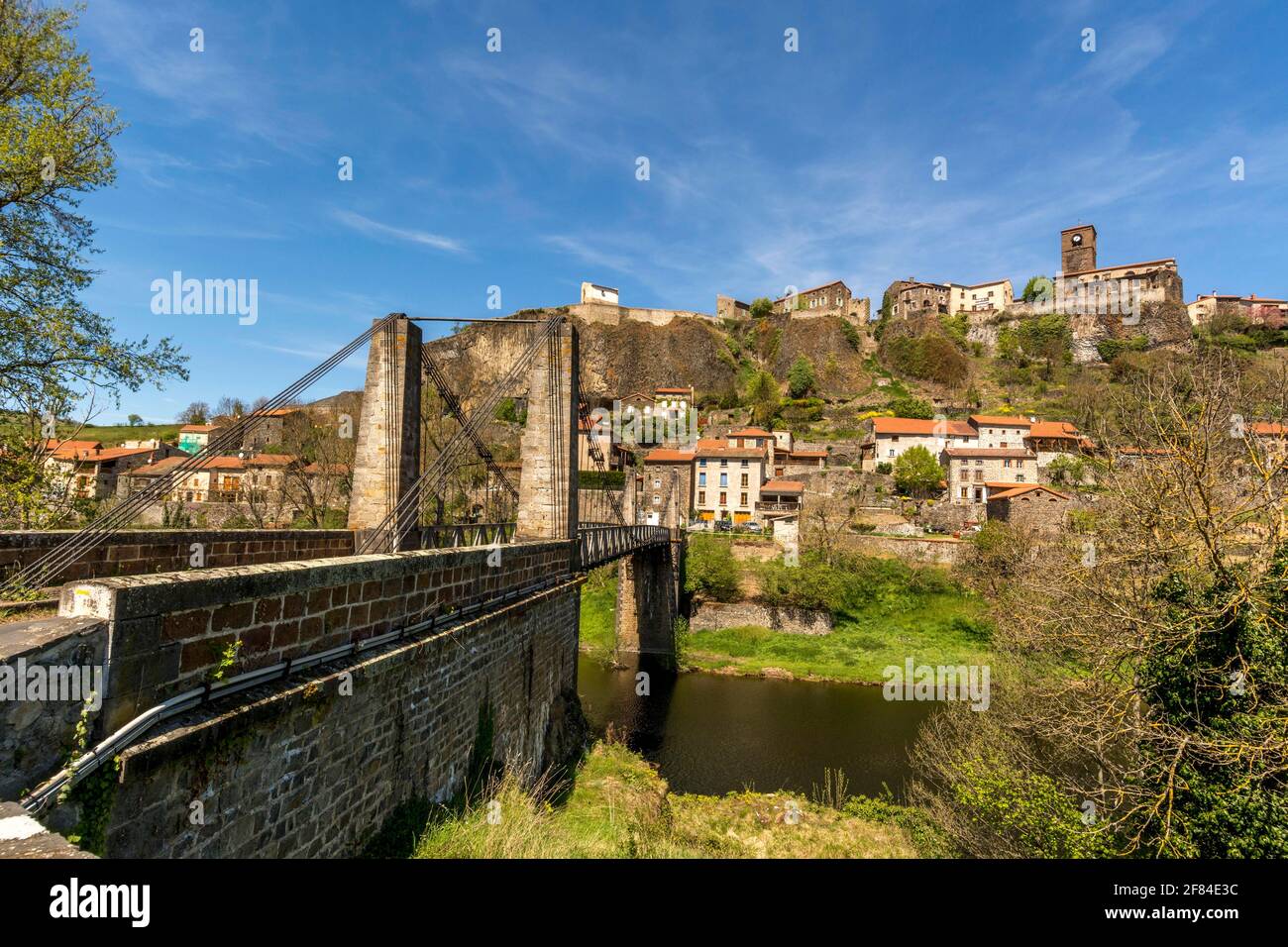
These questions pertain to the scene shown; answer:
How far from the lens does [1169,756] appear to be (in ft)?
25.3

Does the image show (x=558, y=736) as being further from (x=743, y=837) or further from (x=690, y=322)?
(x=690, y=322)

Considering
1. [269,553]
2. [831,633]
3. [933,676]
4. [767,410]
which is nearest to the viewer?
[269,553]

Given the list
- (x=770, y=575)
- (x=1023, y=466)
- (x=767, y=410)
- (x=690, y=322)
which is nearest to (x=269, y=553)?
(x=770, y=575)

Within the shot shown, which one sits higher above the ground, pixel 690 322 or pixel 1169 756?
pixel 690 322

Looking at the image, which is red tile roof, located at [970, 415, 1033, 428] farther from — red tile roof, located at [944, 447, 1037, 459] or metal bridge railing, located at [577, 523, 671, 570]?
metal bridge railing, located at [577, 523, 671, 570]

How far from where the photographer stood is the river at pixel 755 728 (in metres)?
16.8

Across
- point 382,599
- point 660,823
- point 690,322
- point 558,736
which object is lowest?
point 660,823

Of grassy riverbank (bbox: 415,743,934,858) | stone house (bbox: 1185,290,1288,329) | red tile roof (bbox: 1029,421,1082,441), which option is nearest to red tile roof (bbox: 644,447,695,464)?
red tile roof (bbox: 1029,421,1082,441)

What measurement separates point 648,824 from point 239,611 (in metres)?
8.04

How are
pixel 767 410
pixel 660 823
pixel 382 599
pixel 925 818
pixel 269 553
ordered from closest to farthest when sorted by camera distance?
pixel 382 599 < pixel 269 553 < pixel 660 823 < pixel 925 818 < pixel 767 410

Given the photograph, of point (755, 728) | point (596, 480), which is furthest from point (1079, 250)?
point (755, 728)

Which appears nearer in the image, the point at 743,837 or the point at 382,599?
the point at 382,599

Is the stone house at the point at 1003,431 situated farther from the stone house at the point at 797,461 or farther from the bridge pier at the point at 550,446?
the bridge pier at the point at 550,446

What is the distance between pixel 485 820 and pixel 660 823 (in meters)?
5.58
